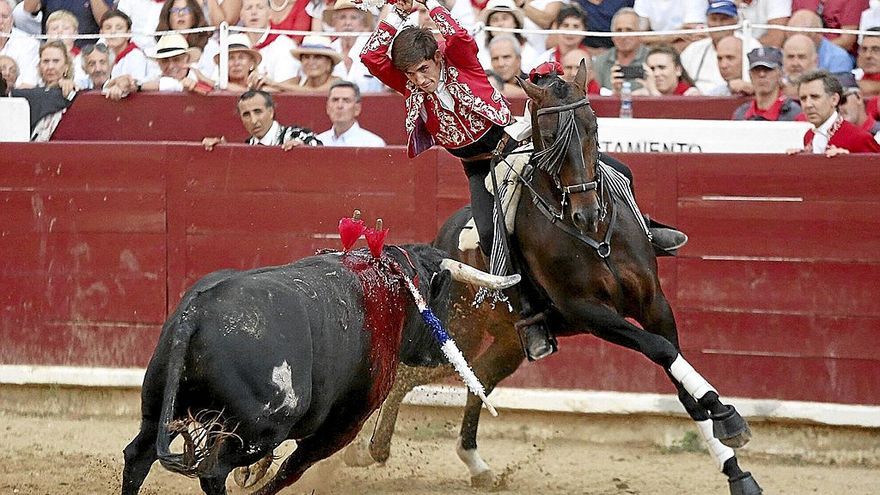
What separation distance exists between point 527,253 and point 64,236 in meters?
3.30

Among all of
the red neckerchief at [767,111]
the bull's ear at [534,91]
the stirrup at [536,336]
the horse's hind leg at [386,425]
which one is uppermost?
the bull's ear at [534,91]

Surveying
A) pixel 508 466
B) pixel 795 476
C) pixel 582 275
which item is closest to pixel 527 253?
pixel 582 275

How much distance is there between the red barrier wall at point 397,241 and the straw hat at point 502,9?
1.25 metres

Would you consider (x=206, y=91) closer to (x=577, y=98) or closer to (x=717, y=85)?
(x=717, y=85)

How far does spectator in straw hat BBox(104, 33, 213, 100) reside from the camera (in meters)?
8.34

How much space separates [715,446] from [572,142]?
1290mm

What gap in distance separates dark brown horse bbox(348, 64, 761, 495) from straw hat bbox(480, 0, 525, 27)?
2.51 meters

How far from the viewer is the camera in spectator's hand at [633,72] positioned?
7664 millimetres

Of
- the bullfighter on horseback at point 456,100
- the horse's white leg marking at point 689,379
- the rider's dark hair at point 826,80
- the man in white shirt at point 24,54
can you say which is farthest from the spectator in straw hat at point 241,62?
the horse's white leg marking at point 689,379

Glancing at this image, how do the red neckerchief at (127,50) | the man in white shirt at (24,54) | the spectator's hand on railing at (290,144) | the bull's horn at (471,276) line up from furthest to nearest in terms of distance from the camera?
the man in white shirt at (24,54) → the red neckerchief at (127,50) → the spectator's hand on railing at (290,144) → the bull's horn at (471,276)

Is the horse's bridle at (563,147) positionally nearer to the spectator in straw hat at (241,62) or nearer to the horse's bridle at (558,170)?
the horse's bridle at (558,170)

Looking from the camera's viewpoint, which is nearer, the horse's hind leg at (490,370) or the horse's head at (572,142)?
the horse's head at (572,142)

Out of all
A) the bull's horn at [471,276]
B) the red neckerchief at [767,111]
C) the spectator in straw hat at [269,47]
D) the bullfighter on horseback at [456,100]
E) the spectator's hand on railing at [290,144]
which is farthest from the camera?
the spectator in straw hat at [269,47]

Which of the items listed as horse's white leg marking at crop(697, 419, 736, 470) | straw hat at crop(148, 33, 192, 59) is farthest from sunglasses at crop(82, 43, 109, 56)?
horse's white leg marking at crop(697, 419, 736, 470)
